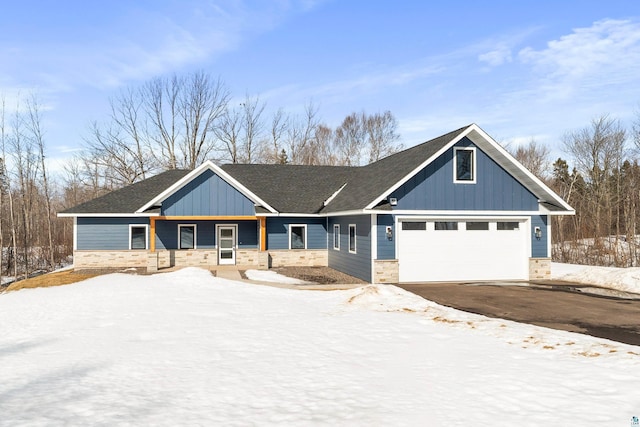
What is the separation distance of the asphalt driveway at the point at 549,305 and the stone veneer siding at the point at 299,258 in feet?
23.1

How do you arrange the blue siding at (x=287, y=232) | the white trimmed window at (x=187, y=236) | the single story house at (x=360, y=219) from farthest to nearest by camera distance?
the blue siding at (x=287, y=232) < the white trimmed window at (x=187, y=236) < the single story house at (x=360, y=219)

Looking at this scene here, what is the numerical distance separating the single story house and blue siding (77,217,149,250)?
0.16ft

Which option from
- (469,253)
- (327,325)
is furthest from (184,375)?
(469,253)

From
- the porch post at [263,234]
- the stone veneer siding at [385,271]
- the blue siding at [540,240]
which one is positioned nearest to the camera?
the stone veneer siding at [385,271]

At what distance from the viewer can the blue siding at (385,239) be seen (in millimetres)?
17125

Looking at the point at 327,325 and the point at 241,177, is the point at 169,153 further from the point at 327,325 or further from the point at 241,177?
the point at 327,325

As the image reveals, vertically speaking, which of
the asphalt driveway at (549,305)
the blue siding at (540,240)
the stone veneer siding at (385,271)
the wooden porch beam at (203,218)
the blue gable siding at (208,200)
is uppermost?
the blue gable siding at (208,200)

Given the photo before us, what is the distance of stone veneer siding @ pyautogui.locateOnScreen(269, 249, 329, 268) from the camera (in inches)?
890

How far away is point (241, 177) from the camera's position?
87.1ft

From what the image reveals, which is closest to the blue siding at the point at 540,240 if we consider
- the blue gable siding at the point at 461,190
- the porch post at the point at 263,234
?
the blue gable siding at the point at 461,190

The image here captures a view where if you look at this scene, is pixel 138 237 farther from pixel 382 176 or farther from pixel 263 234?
pixel 382 176

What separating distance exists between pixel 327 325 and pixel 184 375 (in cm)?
407

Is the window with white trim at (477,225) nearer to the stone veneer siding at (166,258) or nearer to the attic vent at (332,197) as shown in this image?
the attic vent at (332,197)

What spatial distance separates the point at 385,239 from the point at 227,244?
9145mm
